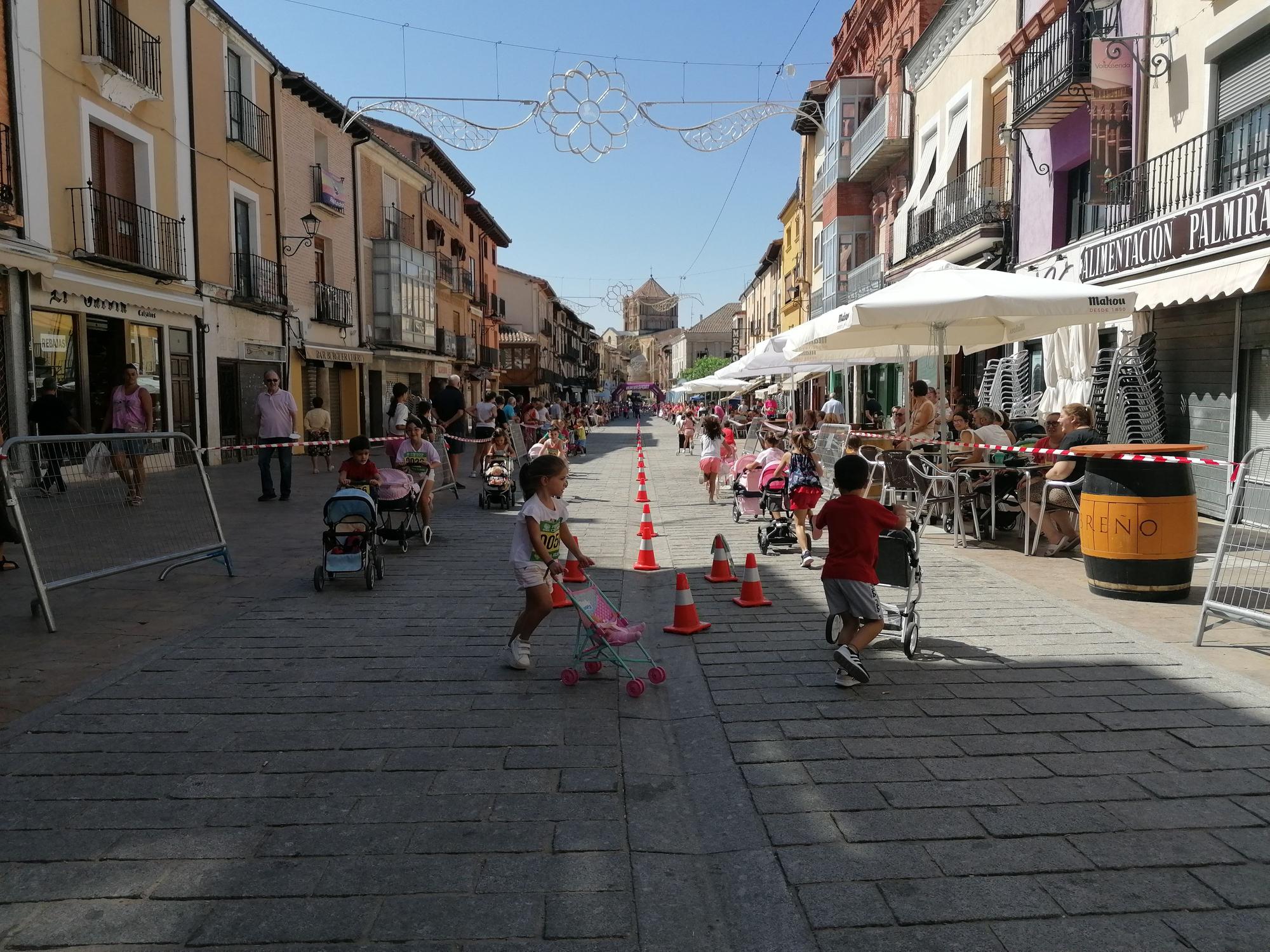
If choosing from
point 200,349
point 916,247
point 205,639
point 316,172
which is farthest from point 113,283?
point 916,247

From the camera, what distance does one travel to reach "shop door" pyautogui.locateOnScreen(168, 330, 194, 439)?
18516 millimetres

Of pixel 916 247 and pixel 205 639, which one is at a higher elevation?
pixel 916 247

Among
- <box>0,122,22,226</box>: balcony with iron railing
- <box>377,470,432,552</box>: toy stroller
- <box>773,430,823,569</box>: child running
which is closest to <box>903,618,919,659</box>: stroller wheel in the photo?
<box>773,430,823,569</box>: child running

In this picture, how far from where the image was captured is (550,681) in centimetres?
491

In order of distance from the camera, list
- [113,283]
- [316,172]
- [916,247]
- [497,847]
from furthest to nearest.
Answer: [316,172] < [916,247] < [113,283] < [497,847]

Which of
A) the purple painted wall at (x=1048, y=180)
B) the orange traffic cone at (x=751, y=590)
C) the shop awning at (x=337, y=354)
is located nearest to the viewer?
the orange traffic cone at (x=751, y=590)

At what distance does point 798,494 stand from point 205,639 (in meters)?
5.12

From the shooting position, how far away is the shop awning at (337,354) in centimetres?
2538

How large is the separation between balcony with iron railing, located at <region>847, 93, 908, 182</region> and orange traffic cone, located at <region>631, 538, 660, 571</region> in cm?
1853

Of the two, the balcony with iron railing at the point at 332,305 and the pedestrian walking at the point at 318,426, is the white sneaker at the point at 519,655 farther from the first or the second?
the balcony with iron railing at the point at 332,305

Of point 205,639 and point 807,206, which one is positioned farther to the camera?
point 807,206

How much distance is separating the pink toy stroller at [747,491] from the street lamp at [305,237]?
16.8 m

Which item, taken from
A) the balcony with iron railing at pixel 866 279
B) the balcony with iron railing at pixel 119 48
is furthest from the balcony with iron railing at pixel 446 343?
the balcony with iron railing at pixel 119 48

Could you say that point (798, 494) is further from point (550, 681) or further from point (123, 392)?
point (123, 392)
